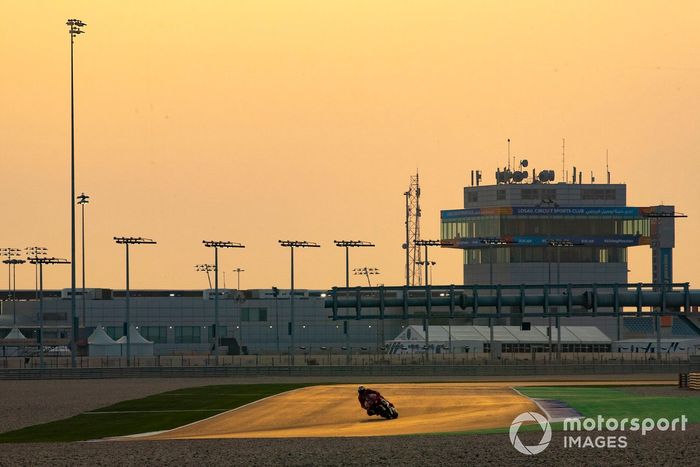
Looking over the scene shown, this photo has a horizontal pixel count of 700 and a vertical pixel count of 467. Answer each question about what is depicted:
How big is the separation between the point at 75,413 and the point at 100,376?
45.2 metres

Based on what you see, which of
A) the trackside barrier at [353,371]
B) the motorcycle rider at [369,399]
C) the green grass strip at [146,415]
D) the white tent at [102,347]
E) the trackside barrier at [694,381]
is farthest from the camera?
the white tent at [102,347]

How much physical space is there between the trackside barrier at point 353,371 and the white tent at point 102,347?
159 ft

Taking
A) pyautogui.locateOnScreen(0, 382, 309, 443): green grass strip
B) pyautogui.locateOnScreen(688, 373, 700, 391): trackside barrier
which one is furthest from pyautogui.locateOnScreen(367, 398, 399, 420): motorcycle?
pyautogui.locateOnScreen(688, 373, 700, 391): trackside barrier

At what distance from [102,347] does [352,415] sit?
108 m

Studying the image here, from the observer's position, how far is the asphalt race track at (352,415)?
196ft

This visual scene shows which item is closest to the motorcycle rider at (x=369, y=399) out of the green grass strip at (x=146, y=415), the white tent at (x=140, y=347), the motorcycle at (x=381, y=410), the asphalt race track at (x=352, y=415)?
the motorcycle at (x=381, y=410)

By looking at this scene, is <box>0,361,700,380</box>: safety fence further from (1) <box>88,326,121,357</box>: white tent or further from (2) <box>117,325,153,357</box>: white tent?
(1) <box>88,326,121,357</box>: white tent

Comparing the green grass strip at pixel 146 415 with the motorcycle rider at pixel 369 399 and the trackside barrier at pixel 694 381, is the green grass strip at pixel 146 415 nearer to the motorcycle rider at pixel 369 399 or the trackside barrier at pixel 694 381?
the motorcycle rider at pixel 369 399

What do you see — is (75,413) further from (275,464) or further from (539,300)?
(539,300)

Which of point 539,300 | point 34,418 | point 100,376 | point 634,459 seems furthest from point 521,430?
point 100,376

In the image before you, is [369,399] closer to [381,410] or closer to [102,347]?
[381,410]

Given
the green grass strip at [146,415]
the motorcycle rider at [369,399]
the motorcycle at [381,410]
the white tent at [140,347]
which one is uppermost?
the motorcycle rider at [369,399]

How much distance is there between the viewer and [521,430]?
56.8 m

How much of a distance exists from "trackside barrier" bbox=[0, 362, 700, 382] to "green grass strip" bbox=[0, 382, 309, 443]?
2271 cm
